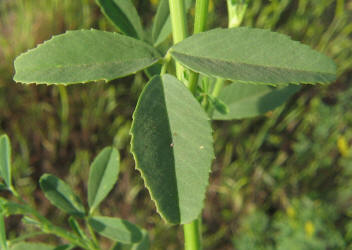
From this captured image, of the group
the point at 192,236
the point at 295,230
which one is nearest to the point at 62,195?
the point at 192,236

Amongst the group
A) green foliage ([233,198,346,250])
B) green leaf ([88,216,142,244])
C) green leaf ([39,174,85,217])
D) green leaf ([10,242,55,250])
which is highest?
green leaf ([39,174,85,217])

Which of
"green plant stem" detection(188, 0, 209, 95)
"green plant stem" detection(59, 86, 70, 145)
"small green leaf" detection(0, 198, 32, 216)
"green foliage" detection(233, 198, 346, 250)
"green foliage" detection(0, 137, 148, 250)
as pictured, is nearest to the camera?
"green plant stem" detection(188, 0, 209, 95)

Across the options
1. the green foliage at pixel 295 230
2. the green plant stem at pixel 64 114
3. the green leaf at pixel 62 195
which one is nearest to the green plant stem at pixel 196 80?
the green leaf at pixel 62 195

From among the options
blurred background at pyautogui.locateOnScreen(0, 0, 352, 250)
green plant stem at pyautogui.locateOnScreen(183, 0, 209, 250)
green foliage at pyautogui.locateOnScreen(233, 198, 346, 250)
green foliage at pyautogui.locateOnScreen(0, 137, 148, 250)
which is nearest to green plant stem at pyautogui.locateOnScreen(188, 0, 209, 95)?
green plant stem at pyautogui.locateOnScreen(183, 0, 209, 250)

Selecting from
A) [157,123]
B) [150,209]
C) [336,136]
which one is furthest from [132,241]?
[336,136]

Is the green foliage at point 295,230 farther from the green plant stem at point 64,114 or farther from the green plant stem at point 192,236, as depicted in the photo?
→ the green plant stem at point 192,236

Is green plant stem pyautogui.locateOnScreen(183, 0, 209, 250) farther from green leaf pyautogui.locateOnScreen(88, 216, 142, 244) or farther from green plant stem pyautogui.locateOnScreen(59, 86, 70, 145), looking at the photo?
green plant stem pyautogui.locateOnScreen(59, 86, 70, 145)

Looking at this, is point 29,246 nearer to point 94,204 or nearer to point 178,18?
point 94,204
